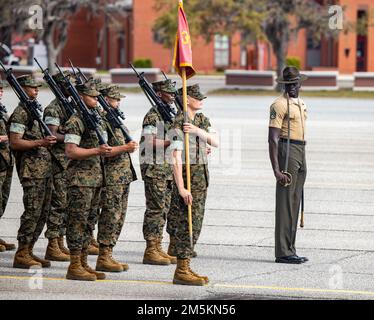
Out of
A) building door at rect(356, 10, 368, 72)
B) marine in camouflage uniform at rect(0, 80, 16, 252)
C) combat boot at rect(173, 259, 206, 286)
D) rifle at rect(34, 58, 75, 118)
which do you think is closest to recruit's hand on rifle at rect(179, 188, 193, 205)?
combat boot at rect(173, 259, 206, 286)

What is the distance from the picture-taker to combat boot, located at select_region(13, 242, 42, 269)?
11.8m

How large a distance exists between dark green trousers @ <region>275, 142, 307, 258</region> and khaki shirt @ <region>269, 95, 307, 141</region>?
136 millimetres

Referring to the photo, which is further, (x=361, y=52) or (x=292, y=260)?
(x=361, y=52)

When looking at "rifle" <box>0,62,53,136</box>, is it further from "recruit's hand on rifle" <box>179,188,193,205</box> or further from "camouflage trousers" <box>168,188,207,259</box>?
"recruit's hand on rifle" <box>179,188,193,205</box>

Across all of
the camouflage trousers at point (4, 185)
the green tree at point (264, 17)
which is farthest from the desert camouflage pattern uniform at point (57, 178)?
the green tree at point (264, 17)

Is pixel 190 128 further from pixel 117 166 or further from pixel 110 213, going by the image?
pixel 110 213

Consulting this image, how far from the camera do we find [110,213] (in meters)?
11.6

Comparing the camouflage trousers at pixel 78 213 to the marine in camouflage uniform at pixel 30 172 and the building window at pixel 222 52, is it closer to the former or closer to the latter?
the marine in camouflage uniform at pixel 30 172

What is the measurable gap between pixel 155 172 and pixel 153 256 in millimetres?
918

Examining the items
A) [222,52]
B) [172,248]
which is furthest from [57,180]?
[222,52]

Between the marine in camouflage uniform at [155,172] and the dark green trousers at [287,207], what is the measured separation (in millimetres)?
1204
